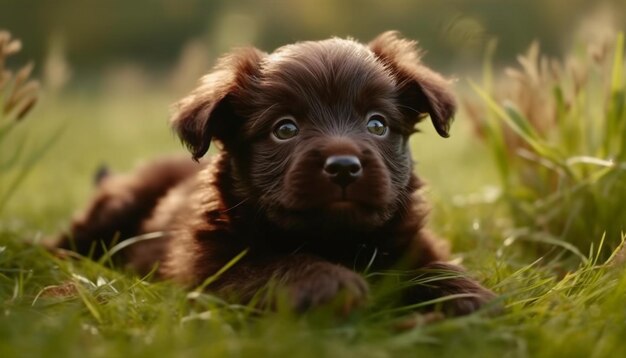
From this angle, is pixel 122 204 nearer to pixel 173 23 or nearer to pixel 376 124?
pixel 376 124

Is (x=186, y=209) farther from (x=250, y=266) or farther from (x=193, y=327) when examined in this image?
(x=193, y=327)

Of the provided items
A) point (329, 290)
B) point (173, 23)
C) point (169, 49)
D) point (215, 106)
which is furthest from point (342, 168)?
point (173, 23)

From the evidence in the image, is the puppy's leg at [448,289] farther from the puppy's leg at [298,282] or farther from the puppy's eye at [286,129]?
the puppy's eye at [286,129]

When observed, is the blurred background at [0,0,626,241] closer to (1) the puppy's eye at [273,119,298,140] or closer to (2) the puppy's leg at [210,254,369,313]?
(1) the puppy's eye at [273,119,298,140]

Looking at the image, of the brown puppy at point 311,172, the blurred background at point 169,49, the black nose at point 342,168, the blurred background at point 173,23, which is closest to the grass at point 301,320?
the brown puppy at point 311,172

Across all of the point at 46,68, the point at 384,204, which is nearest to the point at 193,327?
the point at 384,204
